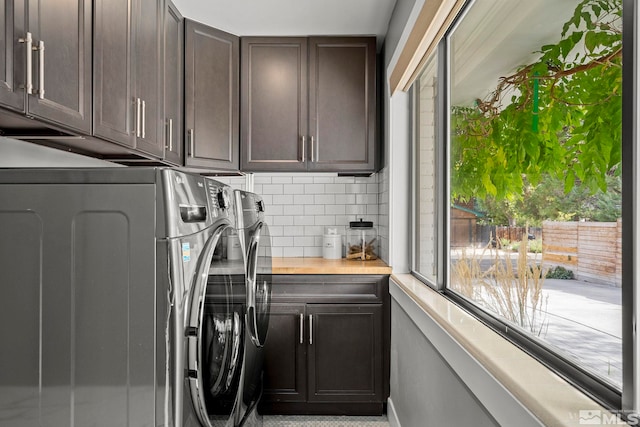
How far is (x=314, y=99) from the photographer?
3090mm

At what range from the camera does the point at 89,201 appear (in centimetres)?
124

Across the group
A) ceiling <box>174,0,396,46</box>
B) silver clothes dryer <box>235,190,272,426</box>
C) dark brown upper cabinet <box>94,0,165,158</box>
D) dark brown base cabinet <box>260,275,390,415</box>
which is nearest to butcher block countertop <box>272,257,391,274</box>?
dark brown base cabinet <box>260,275,390,415</box>

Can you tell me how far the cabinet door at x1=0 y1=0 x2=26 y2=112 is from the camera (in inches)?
45.8

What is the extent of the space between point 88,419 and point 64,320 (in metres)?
0.27

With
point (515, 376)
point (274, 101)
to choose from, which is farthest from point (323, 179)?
point (515, 376)

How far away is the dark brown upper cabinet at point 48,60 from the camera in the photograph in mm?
1192

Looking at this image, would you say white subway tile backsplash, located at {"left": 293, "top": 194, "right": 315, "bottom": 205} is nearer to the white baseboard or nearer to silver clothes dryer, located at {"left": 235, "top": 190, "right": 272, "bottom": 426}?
silver clothes dryer, located at {"left": 235, "top": 190, "right": 272, "bottom": 426}

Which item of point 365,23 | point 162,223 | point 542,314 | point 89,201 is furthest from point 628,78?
point 365,23

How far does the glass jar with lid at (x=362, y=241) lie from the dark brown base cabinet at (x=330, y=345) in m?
0.45

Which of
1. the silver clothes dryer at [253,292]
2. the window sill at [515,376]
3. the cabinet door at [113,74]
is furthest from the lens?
the silver clothes dryer at [253,292]

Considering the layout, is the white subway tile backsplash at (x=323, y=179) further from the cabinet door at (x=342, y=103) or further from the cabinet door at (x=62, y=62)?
the cabinet door at (x=62, y=62)

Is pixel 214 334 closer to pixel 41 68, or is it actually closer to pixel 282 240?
pixel 41 68

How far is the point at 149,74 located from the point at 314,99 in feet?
3.93

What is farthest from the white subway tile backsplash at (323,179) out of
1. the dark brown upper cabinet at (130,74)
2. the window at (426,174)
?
the dark brown upper cabinet at (130,74)
